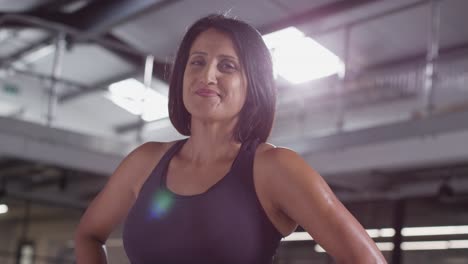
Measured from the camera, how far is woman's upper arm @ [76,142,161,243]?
0.77 metres

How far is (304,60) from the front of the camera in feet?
12.9

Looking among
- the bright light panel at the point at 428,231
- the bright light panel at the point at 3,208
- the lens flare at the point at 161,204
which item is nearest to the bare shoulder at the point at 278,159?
the lens flare at the point at 161,204

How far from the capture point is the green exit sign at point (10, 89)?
7.32 metres

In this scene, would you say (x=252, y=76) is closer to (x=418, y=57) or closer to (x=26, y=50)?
(x=418, y=57)

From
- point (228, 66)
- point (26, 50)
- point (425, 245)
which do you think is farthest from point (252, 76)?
point (26, 50)

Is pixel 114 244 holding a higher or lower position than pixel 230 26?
lower

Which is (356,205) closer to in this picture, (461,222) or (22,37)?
(461,222)

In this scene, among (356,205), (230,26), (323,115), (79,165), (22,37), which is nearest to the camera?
(230,26)

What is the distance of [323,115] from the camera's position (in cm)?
586

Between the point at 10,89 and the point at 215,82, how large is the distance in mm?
7115

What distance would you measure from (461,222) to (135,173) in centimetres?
393

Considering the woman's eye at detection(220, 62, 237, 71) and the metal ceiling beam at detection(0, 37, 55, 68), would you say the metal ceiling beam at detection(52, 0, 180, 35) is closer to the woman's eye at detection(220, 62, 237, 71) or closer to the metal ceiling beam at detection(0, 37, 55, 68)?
the metal ceiling beam at detection(0, 37, 55, 68)

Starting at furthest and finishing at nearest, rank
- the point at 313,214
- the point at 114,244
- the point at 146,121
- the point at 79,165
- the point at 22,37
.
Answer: the point at 22,37
the point at 146,121
the point at 79,165
the point at 114,244
the point at 313,214

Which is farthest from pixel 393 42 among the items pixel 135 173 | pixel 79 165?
pixel 135 173
